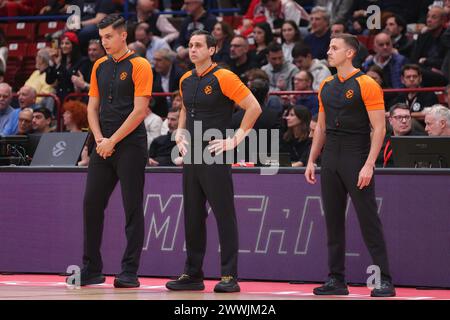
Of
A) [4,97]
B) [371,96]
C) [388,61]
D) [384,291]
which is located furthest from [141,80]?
[388,61]

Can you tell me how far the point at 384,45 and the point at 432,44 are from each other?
Result: 841mm

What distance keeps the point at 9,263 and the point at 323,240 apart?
3426mm

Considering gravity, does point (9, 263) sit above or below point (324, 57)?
below

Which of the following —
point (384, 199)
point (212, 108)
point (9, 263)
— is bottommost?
point (9, 263)

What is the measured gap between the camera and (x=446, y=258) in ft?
30.6

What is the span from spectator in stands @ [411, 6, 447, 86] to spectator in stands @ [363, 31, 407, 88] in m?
0.33

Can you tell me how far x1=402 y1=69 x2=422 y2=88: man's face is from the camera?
1281 cm

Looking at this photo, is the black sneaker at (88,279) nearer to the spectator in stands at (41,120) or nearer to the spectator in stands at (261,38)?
the spectator in stands at (41,120)

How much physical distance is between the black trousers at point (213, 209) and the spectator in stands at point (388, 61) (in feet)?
18.7

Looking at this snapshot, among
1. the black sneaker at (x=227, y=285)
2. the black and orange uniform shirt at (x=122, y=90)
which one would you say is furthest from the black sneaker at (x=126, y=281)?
the black and orange uniform shirt at (x=122, y=90)
